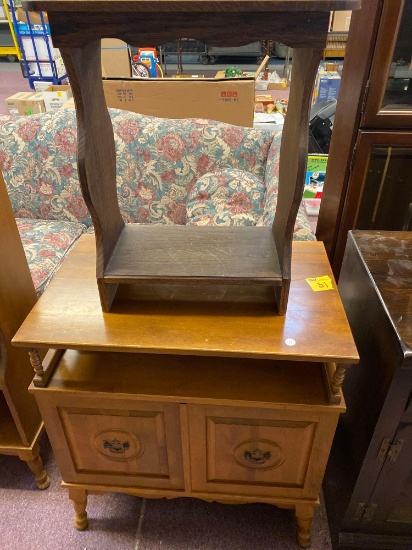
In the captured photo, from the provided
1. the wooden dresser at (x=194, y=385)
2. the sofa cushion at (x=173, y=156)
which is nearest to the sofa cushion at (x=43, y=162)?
the sofa cushion at (x=173, y=156)

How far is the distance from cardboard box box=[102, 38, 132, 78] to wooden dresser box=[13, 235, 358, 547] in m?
3.01

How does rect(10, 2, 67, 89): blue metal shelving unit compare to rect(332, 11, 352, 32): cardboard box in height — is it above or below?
below

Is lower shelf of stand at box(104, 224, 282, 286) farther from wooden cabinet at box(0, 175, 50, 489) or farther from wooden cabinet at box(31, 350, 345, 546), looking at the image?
wooden cabinet at box(0, 175, 50, 489)

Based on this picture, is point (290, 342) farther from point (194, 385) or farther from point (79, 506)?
point (79, 506)

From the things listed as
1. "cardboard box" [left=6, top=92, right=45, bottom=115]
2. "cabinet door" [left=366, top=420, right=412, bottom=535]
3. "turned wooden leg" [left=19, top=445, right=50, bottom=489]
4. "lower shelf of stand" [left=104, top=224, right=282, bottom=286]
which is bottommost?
"turned wooden leg" [left=19, top=445, right=50, bottom=489]

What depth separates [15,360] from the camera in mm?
1266

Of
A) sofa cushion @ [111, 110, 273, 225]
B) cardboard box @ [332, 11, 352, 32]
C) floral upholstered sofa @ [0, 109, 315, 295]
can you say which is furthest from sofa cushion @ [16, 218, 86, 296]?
cardboard box @ [332, 11, 352, 32]

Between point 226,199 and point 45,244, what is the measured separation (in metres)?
0.79

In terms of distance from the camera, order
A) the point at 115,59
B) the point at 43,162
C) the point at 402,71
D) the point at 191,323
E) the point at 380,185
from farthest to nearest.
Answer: the point at 115,59 < the point at 43,162 < the point at 380,185 < the point at 402,71 < the point at 191,323

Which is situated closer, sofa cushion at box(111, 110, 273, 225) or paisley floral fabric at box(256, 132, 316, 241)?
paisley floral fabric at box(256, 132, 316, 241)

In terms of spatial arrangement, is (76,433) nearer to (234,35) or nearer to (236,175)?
(234,35)

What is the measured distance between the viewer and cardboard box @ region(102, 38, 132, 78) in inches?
140

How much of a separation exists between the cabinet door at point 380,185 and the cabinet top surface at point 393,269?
356 millimetres

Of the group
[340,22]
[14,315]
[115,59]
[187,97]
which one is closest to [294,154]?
[14,315]
